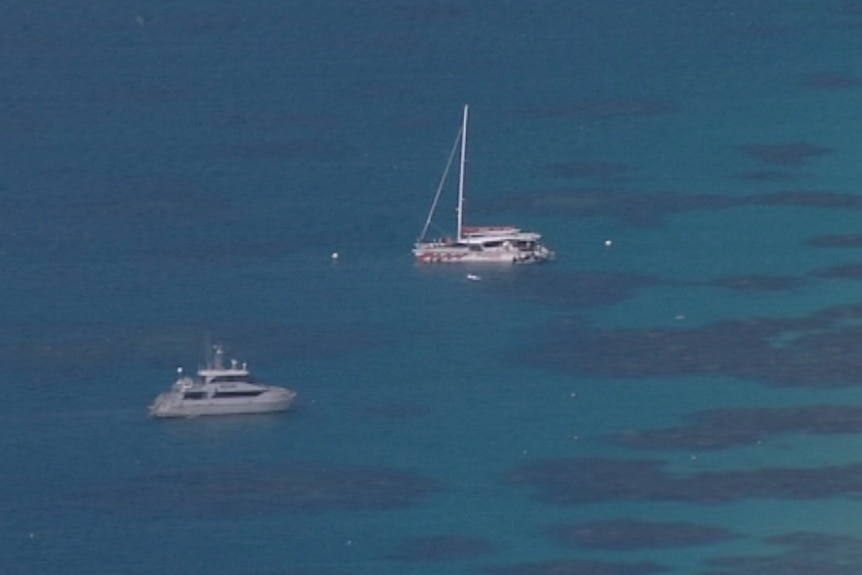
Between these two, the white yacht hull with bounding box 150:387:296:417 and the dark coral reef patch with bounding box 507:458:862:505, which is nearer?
the dark coral reef patch with bounding box 507:458:862:505

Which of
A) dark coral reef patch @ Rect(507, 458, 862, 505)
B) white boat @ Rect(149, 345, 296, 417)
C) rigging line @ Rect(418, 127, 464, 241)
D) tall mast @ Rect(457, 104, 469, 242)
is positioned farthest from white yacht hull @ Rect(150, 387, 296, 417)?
rigging line @ Rect(418, 127, 464, 241)

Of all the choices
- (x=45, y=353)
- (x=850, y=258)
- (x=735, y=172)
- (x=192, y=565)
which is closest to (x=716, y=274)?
(x=850, y=258)

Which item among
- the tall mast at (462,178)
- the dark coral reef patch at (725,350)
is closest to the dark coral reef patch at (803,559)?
the dark coral reef patch at (725,350)

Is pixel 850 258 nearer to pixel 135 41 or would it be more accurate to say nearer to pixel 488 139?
pixel 488 139

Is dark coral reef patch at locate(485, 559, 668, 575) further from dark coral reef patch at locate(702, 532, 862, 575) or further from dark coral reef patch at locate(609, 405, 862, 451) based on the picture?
dark coral reef patch at locate(609, 405, 862, 451)

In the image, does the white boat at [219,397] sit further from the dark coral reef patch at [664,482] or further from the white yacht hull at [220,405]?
the dark coral reef patch at [664,482]

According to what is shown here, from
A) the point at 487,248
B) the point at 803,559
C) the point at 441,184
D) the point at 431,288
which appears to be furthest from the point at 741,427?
the point at 441,184
